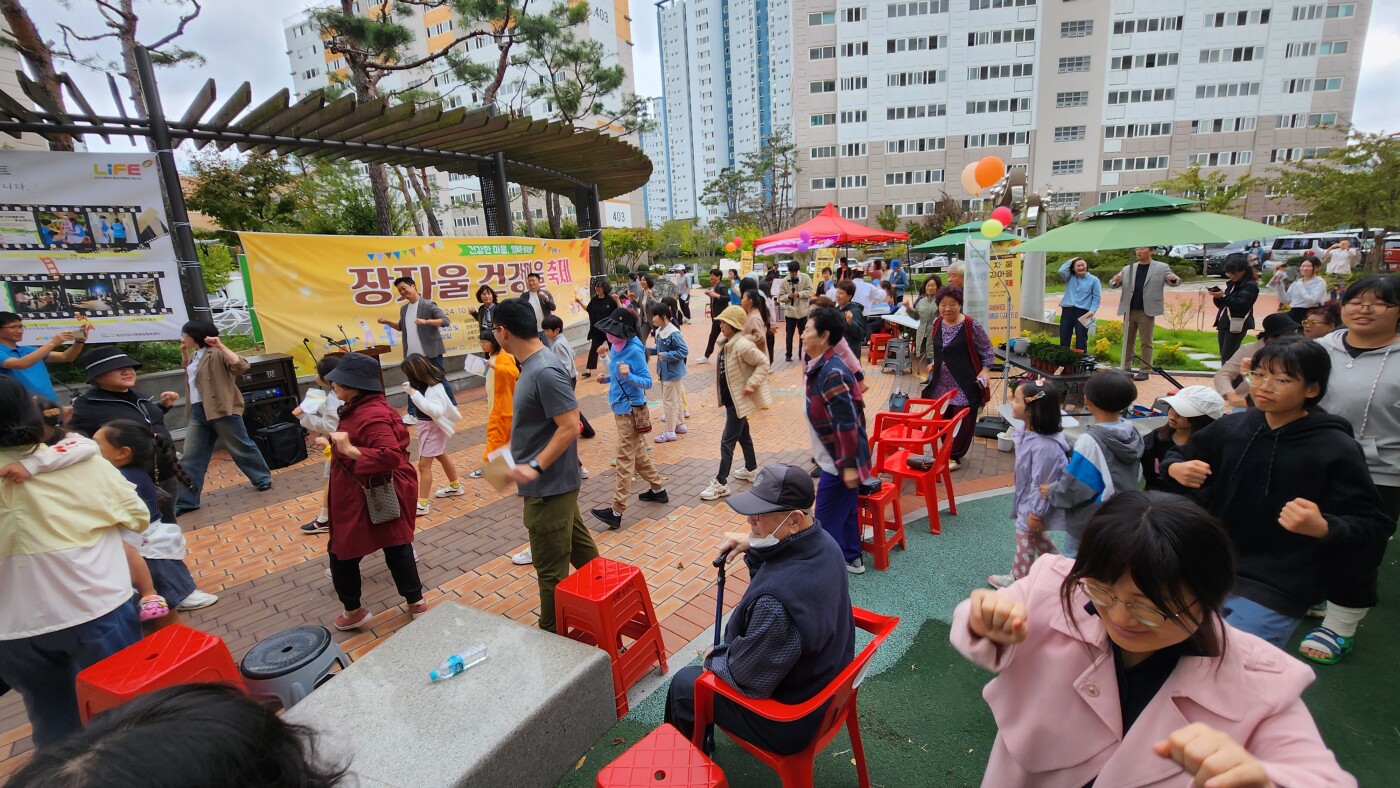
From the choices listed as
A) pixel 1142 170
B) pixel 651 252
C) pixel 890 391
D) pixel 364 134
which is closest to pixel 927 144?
pixel 1142 170

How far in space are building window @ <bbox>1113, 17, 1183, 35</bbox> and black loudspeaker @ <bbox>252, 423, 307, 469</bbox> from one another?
57.2m

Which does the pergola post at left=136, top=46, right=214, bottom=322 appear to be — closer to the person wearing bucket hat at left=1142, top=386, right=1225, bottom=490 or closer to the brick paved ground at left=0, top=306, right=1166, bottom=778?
the brick paved ground at left=0, top=306, right=1166, bottom=778

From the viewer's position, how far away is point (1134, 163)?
4419 cm

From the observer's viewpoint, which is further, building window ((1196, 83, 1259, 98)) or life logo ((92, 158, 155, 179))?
building window ((1196, 83, 1259, 98))

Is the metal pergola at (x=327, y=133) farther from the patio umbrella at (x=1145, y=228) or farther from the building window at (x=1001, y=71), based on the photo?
the building window at (x=1001, y=71)

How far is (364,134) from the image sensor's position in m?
7.30

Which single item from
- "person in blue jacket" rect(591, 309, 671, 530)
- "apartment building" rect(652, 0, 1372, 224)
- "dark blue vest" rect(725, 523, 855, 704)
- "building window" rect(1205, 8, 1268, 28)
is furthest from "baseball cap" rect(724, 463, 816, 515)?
"building window" rect(1205, 8, 1268, 28)

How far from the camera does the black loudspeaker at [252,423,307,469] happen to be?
6.48 m

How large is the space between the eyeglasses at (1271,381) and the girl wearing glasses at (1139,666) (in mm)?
1392

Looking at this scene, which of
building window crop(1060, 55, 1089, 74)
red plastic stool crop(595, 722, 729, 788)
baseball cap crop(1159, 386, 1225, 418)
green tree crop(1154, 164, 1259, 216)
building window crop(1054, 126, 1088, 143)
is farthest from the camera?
building window crop(1054, 126, 1088, 143)

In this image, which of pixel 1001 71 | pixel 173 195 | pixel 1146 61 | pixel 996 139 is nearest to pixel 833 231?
pixel 173 195

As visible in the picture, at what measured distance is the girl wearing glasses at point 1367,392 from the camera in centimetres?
274

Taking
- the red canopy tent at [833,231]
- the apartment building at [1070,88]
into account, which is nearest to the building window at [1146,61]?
the apartment building at [1070,88]

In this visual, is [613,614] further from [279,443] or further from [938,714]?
[279,443]
